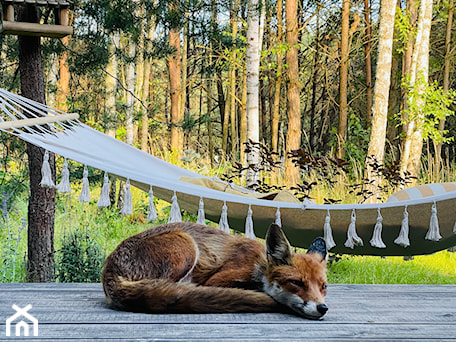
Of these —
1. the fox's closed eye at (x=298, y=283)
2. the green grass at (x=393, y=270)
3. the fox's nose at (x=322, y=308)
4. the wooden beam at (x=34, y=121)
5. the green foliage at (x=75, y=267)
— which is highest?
the wooden beam at (x=34, y=121)

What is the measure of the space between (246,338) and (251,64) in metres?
3.56

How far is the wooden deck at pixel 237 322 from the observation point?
1.38m

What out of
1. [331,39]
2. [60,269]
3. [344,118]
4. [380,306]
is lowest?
[60,269]

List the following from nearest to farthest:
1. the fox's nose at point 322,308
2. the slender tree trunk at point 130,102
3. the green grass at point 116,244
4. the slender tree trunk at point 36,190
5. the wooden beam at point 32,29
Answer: the fox's nose at point 322,308
the wooden beam at point 32,29
the slender tree trunk at point 36,190
the green grass at point 116,244
the slender tree trunk at point 130,102

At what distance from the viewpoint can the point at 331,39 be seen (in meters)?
9.59

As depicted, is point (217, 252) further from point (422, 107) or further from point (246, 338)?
point (422, 107)

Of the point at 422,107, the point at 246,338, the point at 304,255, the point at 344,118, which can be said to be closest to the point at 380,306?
the point at 304,255

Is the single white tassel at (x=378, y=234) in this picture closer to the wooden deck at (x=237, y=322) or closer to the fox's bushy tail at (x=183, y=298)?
the wooden deck at (x=237, y=322)

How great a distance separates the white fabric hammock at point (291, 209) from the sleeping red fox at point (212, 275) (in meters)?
0.51

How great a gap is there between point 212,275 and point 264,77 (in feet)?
23.9

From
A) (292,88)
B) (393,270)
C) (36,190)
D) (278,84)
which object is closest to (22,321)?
(36,190)

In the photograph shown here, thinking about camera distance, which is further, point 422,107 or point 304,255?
point 422,107

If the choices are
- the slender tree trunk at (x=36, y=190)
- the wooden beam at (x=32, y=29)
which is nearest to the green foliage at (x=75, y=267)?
the slender tree trunk at (x=36, y=190)

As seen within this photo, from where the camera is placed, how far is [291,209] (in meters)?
2.43
